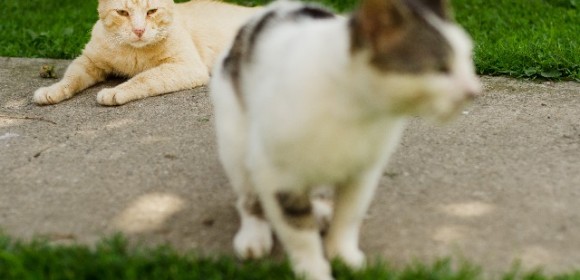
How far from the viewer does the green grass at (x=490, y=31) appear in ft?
16.7

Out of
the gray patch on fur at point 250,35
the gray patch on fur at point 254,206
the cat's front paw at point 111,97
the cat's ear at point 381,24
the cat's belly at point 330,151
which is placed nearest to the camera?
the cat's ear at point 381,24

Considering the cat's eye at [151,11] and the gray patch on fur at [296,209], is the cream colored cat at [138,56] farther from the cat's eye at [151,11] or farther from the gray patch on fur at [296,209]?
the gray patch on fur at [296,209]

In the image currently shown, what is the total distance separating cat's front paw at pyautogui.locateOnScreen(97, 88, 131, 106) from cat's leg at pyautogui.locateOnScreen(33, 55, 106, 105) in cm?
32

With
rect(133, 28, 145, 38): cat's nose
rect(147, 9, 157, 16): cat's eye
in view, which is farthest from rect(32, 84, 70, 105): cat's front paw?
rect(147, 9, 157, 16): cat's eye

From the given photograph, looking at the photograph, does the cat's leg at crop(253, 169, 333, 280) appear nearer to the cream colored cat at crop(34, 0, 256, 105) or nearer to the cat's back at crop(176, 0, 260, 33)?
the cream colored cat at crop(34, 0, 256, 105)

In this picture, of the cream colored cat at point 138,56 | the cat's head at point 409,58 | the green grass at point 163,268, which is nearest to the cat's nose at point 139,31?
the cream colored cat at point 138,56

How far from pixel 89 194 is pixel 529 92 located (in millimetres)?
3039

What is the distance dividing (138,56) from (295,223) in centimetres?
313

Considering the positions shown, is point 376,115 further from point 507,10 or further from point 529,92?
point 507,10

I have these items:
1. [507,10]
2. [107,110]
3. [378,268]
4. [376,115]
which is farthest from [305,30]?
[507,10]

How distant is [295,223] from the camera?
253cm

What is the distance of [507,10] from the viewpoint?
695 centimetres

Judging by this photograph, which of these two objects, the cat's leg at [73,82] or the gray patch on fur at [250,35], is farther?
the cat's leg at [73,82]

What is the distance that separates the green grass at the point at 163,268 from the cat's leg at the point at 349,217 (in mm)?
68
